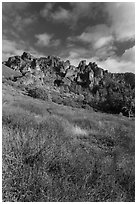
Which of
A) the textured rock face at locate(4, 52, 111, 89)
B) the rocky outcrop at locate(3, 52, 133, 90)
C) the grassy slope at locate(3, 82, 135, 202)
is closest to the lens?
the grassy slope at locate(3, 82, 135, 202)

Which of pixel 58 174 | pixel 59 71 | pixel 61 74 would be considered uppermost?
pixel 59 71

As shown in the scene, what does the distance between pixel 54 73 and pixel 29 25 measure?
140m

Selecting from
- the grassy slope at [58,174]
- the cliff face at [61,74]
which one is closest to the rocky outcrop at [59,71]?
the cliff face at [61,74]

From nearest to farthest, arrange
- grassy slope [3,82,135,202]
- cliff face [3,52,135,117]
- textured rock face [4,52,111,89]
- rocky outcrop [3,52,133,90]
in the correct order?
grassy slope [3,82,135,202] < cliff face [3,52,135,117] < rocky outcrop [3,52,133,90] < textured rock face [4,52,111,89]

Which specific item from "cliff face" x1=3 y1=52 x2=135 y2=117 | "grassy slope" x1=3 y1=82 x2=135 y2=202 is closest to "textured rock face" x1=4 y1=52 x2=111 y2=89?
"cliff face" x1=3 y1=52 x2=135 y2=117

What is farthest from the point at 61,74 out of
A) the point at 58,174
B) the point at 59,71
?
the point at 58,174

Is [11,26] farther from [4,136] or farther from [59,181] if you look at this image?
[59,181]

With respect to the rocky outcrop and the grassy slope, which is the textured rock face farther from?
the grassy slope

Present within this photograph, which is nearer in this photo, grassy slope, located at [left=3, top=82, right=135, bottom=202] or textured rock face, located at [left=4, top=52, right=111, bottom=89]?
grassy slope, located at [left=3, top=82, right=135, bottom=202]

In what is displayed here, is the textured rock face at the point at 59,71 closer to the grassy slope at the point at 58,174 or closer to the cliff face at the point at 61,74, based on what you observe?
the cliff face at the point at 61,74

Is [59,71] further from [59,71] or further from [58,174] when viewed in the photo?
[58,174]

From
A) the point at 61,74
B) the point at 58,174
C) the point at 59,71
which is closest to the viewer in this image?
the point at 58,174

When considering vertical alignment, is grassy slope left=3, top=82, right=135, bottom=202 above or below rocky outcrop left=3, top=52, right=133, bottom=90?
below

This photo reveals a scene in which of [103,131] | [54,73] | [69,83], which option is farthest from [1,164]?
[54,73]
